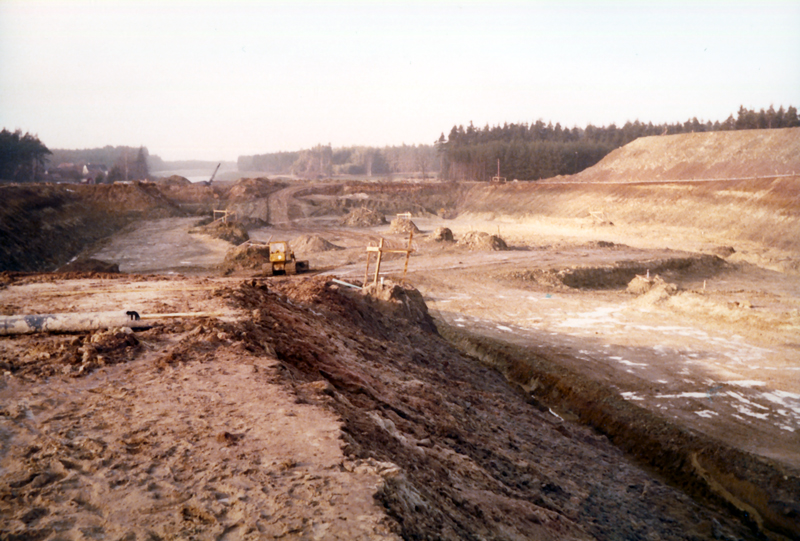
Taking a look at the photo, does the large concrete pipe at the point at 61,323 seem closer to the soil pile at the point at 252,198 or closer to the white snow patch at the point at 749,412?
the white snow patch at the point at 749,412

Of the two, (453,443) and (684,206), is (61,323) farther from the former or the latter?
(684,206)

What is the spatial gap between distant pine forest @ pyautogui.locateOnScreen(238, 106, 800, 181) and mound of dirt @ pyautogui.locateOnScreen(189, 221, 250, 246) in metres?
51.6

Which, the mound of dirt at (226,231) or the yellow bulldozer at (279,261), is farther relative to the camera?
the mound of dirt at (226,231)

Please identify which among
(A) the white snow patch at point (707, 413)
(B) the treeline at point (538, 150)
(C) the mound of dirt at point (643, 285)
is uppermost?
(B) the treeline at point (538, 150)

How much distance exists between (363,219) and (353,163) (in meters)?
106

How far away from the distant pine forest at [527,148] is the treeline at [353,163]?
31 centimetres

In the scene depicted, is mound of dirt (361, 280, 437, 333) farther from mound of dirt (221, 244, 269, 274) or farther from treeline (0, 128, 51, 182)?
treeline (0, 128, 51, 182)

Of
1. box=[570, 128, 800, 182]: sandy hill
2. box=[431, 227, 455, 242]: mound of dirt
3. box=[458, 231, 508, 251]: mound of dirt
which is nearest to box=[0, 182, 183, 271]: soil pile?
box=[431, 227, 455, 242]: mound of dirt

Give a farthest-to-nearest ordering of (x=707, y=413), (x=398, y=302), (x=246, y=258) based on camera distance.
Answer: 1. (x=246, y=258)
2. (x=398, y=302)
3. (x=707, y=413)

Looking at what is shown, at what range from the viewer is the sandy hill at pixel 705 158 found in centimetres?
4403

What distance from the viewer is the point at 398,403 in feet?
25.5

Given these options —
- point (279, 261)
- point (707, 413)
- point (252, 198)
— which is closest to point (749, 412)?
point (707, 413)

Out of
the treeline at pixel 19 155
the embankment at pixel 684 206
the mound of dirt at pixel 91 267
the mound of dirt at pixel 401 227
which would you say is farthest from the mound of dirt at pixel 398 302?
the treeline at pixel 19 155

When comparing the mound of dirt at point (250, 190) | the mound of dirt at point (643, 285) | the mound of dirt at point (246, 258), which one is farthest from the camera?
the mound of dirt at point (250, 190)
